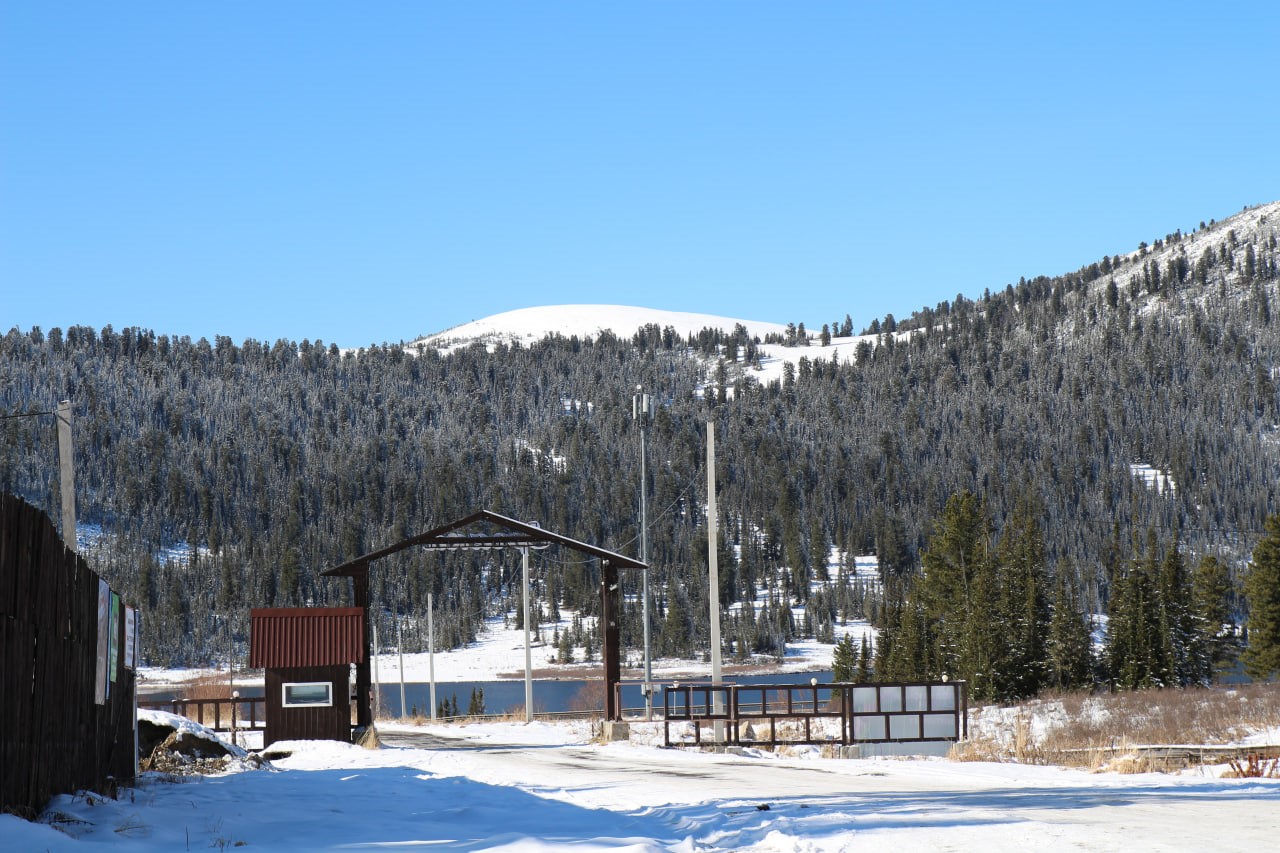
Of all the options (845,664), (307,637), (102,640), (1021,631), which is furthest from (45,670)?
(845,664)

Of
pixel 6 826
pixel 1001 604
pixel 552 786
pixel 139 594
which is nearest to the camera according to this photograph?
pixel 6 826

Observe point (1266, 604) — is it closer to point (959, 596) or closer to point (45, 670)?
point (959, 596)

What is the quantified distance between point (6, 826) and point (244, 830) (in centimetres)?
276

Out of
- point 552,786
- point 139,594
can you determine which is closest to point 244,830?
point 552,786

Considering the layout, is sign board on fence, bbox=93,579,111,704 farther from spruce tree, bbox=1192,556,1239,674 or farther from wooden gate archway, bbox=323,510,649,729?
spruce tree, bbox=1192,556,1239,674

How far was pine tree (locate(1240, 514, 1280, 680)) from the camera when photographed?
218 feet

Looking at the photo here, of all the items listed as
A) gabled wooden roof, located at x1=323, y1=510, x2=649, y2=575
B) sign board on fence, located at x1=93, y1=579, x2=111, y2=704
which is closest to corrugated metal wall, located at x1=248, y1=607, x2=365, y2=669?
gabled wooden roof, located at x1=323, y1=510, x2=649, y2=575

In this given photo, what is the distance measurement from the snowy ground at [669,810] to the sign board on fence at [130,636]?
4.68 feet

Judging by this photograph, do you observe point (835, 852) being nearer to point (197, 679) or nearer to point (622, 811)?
point (622, 811)

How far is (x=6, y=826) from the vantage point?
8133 millimetres

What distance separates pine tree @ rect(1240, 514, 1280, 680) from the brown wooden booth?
2150 inches

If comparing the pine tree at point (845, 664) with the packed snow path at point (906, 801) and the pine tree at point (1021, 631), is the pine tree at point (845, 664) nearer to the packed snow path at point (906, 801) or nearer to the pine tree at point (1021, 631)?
the pine tree at point (1021, 631)

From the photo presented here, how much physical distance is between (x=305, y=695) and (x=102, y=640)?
16935mm

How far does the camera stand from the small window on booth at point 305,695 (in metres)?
28.9
